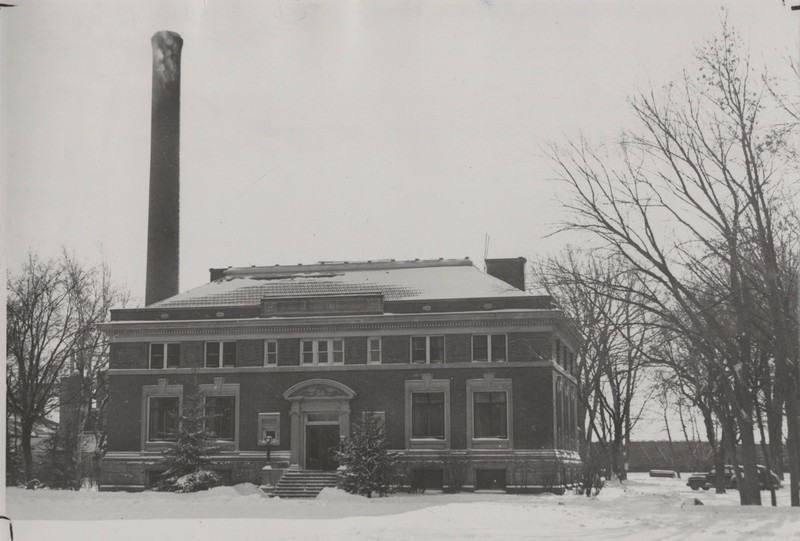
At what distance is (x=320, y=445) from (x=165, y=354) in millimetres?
8173

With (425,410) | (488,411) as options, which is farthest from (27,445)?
(488,411)

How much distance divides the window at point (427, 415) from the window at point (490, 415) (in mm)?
1439

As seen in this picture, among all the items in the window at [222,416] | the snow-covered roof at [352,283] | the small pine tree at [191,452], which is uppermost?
the snow-covered roof at [352,283]

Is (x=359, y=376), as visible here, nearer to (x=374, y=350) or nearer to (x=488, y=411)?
(x=374, y=350)

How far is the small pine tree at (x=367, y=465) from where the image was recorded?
33.6 m

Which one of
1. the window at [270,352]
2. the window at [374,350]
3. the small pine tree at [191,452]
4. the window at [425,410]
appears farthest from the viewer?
the window at [270,352]

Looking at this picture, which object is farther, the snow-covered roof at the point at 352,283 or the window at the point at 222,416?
the snow-covered roof at the point at 352,283

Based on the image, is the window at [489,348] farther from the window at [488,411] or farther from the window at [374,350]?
the window at [374,350]

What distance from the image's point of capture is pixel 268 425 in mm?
40562

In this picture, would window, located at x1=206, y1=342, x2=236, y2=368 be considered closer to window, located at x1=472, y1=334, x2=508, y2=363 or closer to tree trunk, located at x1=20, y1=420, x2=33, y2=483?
tree trunk, located at x1=20, y1=420, x2=33, y2=483

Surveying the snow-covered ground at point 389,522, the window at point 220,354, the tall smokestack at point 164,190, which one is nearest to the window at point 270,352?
the window at point 220,354

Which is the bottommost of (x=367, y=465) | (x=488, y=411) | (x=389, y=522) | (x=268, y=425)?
(x=389, y=522)

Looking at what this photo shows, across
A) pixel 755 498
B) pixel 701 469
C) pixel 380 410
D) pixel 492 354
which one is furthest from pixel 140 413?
pixel 701 469

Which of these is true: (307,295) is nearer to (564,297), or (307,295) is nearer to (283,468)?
(283,468)
